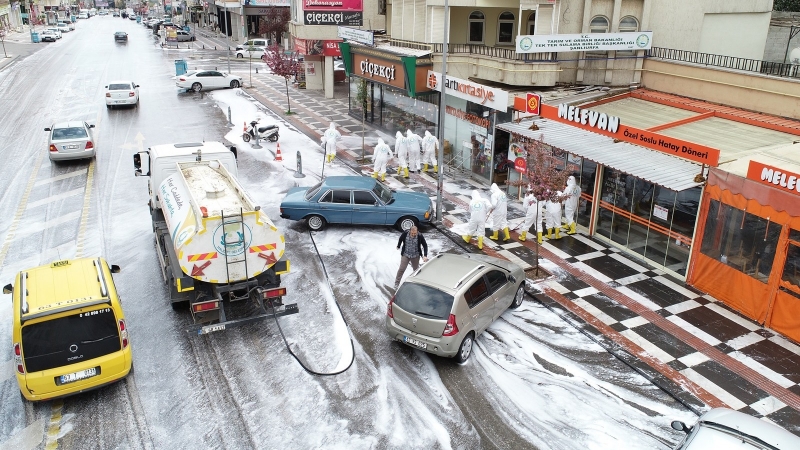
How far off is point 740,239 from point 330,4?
26884mm

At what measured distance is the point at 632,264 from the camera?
15289mm

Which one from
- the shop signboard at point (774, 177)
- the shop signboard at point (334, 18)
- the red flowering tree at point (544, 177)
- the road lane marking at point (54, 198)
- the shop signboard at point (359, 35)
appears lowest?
the road lane marking at point (54, 198)

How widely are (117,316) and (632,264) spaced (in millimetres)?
11693

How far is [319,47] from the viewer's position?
35750 mm

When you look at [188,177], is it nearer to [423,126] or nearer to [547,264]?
[547,264]

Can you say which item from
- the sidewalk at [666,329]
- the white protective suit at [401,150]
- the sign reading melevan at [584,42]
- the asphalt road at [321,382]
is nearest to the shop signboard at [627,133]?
the sign reading melevan at [584,42]

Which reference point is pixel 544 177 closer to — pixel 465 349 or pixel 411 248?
pixel 411 248

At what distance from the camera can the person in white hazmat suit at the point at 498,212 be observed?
53.1ft

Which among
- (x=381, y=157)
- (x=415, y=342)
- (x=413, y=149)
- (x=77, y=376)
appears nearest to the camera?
(x=77, y=376)

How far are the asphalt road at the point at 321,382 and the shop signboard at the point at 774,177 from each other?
4.66m

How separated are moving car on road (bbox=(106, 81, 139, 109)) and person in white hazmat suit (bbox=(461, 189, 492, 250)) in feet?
76.0

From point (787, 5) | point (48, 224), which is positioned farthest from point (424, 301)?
point (787, 5)

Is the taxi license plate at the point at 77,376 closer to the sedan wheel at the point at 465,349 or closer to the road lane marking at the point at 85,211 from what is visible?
the sedan wheel at the point at 465,349

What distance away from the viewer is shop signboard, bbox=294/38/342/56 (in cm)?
3528
